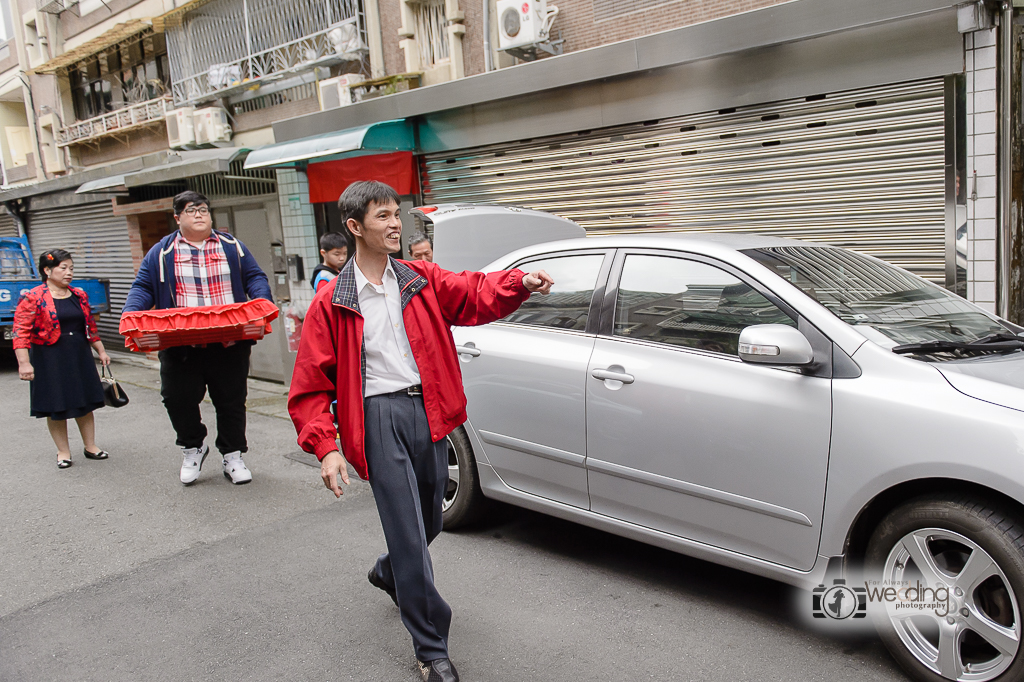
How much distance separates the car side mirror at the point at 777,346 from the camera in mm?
2990

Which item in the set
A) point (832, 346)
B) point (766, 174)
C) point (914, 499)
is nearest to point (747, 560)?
point (914, 499)

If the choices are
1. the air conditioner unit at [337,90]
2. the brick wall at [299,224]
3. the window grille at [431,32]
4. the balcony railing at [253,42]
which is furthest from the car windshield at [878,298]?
the brick wall at [299,224]

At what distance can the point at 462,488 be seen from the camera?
4.49 m

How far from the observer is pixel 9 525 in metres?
5.20

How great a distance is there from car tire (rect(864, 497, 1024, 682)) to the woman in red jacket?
602 cm

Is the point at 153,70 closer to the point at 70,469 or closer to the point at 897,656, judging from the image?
the point at 70,469

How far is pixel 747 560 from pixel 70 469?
5535 mm

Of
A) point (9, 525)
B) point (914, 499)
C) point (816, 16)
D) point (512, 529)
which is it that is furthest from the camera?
point (816, 16)

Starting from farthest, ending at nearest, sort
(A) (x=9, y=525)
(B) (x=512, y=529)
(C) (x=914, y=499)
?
(A) (x=9, y=525), (B) (x=512, y=529), (C) (x=914, y=499)

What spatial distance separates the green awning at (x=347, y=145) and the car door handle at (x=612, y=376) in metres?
5.93

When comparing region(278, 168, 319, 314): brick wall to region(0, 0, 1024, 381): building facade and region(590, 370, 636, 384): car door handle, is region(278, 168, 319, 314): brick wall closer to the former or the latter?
region(0, 0, 1024, 381): building facade

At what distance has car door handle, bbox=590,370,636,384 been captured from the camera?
3576 millimetres

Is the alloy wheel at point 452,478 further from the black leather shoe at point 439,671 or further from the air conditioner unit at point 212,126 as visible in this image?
the air conditioner unit at point 212,126

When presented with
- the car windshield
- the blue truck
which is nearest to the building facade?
the blue truck
